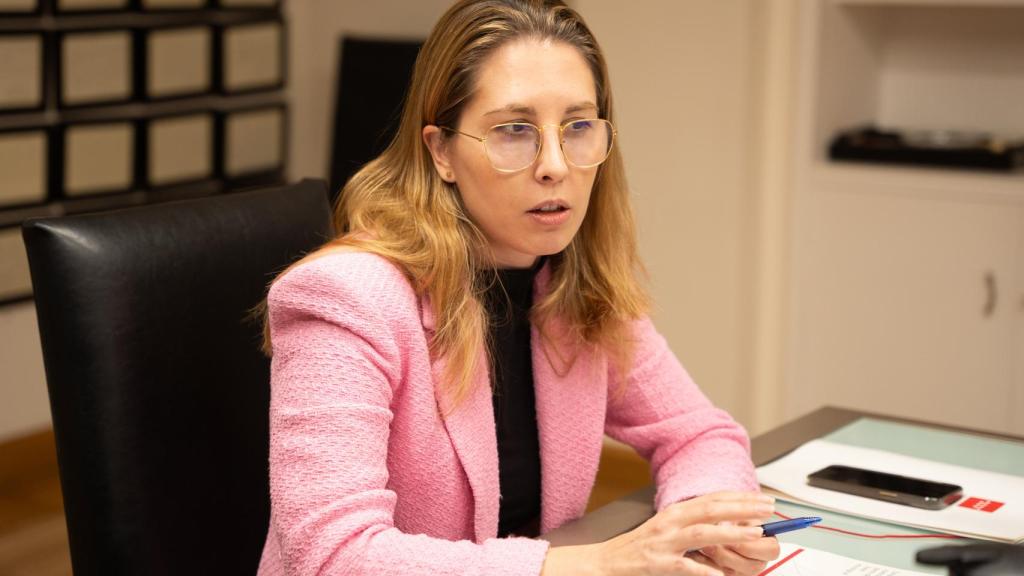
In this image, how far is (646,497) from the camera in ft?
4.99

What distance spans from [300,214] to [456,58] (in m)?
0.34

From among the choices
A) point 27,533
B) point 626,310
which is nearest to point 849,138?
point 626,310

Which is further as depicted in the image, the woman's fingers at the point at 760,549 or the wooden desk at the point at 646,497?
the wooden desk at the point at 646,497

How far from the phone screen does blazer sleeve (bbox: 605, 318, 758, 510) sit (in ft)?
0.32

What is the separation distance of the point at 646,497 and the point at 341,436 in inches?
18.2

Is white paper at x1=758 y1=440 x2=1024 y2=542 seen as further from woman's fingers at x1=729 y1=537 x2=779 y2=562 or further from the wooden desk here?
woman's fingers at x1=729 y1=537 x2=779 y2=562

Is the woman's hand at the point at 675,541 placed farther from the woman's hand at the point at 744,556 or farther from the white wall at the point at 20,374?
the white wall at the point at 20,374

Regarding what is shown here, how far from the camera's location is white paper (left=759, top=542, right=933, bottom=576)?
1254mm

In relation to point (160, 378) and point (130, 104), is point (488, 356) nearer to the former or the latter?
point (160, 378)

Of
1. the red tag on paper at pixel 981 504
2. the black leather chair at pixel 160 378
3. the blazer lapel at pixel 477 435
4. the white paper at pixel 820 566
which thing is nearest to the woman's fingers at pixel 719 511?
the white paper at pixel 820 566

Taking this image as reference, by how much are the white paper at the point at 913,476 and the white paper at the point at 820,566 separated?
13 cm

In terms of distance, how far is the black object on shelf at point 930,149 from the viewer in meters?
3.02

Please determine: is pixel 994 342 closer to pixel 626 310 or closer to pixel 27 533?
pixel 626 310

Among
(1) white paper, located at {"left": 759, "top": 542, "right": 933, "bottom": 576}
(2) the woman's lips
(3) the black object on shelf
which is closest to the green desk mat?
(1) white paper, located at {"left": 759, "top": 542, "right": 933, "bottom": 576}
